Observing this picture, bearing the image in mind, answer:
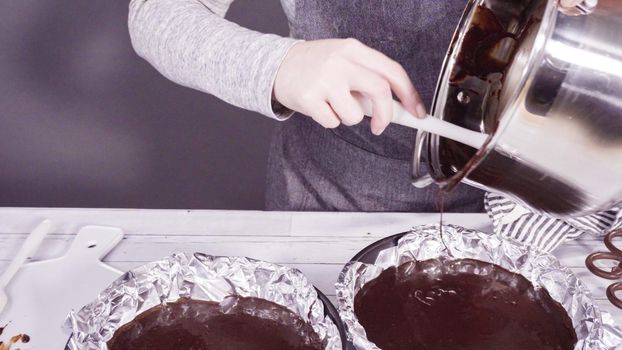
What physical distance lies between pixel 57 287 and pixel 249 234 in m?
0.31

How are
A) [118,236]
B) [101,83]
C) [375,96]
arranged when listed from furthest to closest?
1. [101,83]
2. [118,236]
3. [375,96]

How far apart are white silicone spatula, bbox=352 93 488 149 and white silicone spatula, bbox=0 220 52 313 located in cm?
59

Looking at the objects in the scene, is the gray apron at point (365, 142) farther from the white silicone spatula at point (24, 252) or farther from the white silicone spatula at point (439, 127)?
the white silicone spatula at point (24, 252)

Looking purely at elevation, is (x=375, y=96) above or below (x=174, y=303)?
above

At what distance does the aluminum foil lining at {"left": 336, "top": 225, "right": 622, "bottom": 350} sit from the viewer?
2.69 ft

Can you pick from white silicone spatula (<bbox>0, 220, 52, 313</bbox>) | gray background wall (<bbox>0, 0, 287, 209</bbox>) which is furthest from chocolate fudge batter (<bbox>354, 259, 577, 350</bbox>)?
gray background wall (<bbox>0, 0, 287, 209</bbox>)

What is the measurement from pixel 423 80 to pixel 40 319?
72cm

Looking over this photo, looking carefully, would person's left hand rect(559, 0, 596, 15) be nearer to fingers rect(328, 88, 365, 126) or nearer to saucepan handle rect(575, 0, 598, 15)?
saucepan handle rect(575, 0, 598, 15)

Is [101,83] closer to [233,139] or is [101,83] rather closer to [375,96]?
→ [233,139]

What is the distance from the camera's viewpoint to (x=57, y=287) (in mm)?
959

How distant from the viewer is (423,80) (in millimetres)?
1117

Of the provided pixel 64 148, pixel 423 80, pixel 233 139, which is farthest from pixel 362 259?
pixel 64 148

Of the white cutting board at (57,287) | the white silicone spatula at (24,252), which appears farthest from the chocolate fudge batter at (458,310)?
the white silicone spatula at (24,252)

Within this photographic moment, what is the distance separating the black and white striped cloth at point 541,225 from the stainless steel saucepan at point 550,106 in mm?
277
